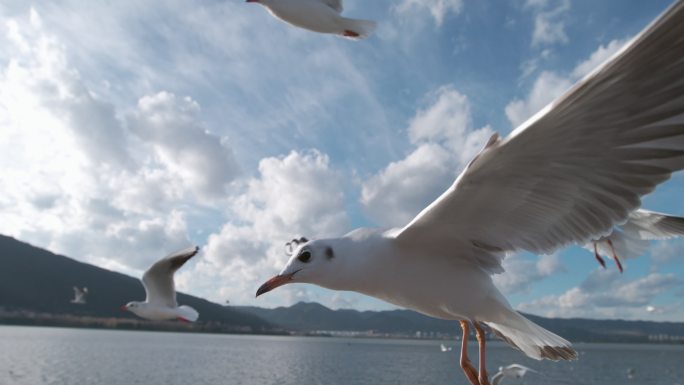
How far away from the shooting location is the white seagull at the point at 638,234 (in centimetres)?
607

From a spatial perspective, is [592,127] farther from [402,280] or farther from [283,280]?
[283,280]

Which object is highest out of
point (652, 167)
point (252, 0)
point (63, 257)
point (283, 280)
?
point (63, 257)

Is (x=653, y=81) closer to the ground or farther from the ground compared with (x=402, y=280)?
farther from the ground

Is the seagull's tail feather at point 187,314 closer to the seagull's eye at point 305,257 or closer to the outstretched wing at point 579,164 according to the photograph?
the seagull's eye at point 305,257

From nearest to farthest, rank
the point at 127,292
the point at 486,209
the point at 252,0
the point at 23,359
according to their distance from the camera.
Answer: the point at 486,209 < the point at 252,0 < the point at 23,359 < the point at 127,292

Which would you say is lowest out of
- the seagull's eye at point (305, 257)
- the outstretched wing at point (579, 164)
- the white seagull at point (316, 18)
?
the seagull's eye at point (305, 257)

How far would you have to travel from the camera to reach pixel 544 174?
9.29 feet

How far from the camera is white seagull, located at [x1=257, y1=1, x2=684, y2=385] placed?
2355mm

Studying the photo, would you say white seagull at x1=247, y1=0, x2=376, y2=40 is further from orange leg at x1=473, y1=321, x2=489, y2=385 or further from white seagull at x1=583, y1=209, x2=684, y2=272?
white seagull at x1=583, y1=209, x2=684, y2=272

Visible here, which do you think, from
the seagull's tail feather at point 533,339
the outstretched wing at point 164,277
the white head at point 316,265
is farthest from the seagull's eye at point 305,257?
the outstretched wing at point 164,277

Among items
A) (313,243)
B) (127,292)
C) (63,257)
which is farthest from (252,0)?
(63,257)

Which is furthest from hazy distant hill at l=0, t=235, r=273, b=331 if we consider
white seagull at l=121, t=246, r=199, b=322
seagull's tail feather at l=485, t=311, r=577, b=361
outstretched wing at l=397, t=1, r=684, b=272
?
outstretched wing at l=397, t=1, r=684, b=272

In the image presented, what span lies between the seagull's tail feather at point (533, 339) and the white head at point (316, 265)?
1.16 meters

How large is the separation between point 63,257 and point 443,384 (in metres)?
156
